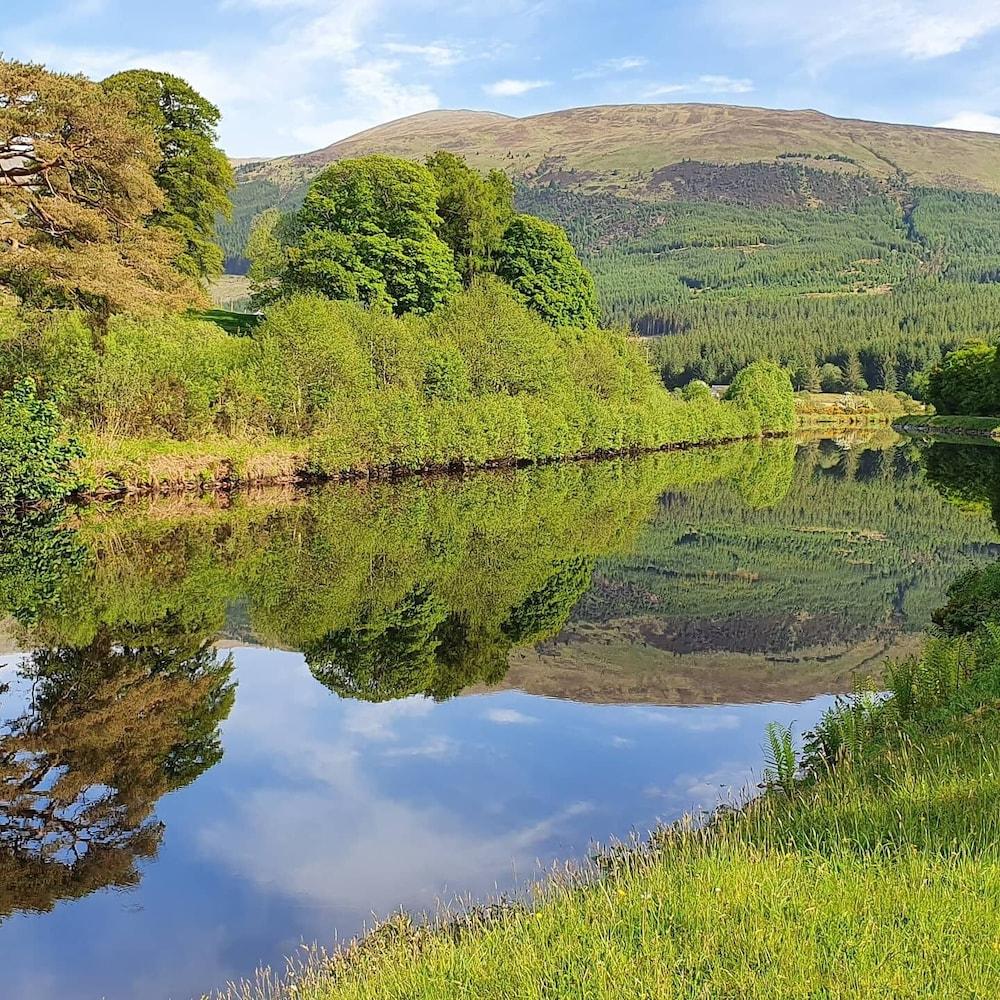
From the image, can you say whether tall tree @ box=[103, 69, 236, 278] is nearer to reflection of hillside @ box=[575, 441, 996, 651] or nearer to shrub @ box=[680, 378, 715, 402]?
reflection of hillside @ box=[575, 441, 996, 651]

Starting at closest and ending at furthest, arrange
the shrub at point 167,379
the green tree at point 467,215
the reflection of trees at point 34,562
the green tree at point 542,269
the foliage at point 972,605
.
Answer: the foliage at point 972,605 → the reflection of trees at point 34,562 → the shrub at point 167,379 → the green tree at point 467,215 → the green tree at point 542,269

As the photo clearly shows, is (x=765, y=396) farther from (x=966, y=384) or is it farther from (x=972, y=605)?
(x=972, y=605)

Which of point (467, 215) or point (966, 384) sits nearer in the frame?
point (467, 215)

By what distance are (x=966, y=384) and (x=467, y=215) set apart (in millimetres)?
62925

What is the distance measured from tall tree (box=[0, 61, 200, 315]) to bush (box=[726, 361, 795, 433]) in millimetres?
82615

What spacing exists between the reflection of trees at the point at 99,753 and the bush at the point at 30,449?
16.6 meters

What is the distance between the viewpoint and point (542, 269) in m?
66.4

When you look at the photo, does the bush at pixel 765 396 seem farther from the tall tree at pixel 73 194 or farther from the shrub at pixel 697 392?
the tall tree at pixel 73 194

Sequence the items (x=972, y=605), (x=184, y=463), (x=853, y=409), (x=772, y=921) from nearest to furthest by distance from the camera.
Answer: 1. (x=772, y=921)
2. (x=972, y=605)
3. (x=184, y=463)
4. (x=853, y=409)

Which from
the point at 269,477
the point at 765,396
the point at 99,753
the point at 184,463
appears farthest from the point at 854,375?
the point at 99,753

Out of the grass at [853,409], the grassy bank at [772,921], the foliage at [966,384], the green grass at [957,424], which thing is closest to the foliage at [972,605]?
the grassy bank at [772,921]

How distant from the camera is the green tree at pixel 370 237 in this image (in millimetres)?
51750

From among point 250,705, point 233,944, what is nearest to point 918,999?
point 233,944

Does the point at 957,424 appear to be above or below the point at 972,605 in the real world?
above
